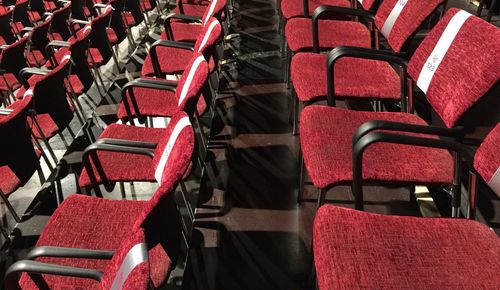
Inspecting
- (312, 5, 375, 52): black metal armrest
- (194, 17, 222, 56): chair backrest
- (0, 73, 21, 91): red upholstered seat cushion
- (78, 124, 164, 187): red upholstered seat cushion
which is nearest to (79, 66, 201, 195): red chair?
(78, 124, 164, 187): red upholstered seat cushion

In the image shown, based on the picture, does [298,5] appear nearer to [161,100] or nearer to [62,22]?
[161,100]

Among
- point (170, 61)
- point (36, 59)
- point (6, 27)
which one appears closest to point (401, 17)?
point (170, 61)

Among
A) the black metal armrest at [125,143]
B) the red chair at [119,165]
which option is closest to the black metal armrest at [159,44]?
the red chair at [119,165]

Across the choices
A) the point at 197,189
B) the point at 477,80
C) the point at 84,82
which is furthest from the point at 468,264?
the point at 84,82

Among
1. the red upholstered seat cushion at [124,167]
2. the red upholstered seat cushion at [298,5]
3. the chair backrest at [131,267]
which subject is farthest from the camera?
the red upholstered seat cushion at [298,5]

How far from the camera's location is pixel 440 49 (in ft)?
4.46

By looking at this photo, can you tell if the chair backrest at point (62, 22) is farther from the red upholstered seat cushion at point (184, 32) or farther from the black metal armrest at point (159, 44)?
the black metal armrest at point (159, 44)

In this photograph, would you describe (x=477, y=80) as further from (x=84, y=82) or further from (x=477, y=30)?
(x=84, y=82)

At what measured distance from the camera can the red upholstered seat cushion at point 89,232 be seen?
43.2 inches

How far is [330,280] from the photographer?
881 mm

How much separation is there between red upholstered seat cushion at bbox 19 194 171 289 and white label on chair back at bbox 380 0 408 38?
4.56ft

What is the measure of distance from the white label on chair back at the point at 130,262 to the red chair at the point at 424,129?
24.2 inches

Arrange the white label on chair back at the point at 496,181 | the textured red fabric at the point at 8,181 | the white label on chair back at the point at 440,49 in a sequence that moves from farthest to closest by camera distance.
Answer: the textured red fabric at the point at 8,181
the white label on chair back at the point at 440,49
the white label on chair back at the point at 496,181

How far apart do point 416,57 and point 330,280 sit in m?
0.98
